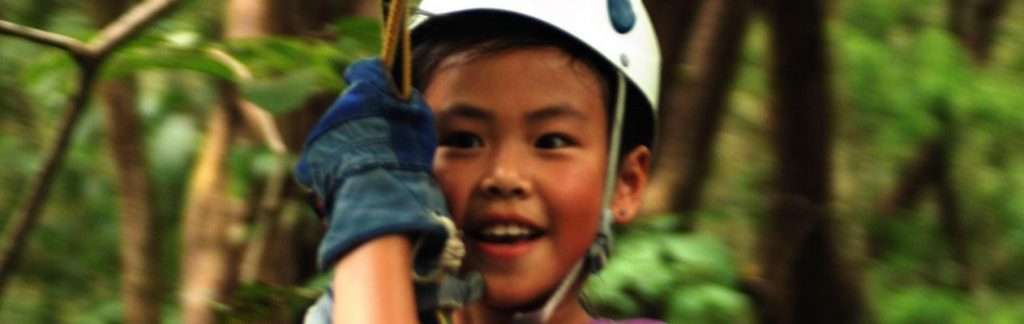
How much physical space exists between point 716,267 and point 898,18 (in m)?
1.87

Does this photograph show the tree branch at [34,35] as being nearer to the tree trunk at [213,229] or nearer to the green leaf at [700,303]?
the tree trunk at [213,229]

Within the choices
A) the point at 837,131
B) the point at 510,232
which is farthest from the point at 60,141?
the point at 837,131

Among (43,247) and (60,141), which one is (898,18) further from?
(60,141)

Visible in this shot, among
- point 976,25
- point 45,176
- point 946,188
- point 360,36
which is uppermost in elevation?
point 976,25

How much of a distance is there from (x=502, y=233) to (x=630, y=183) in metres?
0.23

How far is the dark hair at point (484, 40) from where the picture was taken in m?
1.49

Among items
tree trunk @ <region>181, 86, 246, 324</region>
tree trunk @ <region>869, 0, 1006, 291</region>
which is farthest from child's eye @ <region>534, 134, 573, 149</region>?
tree trunk @ <region>869, 0, 1006, 291</region>

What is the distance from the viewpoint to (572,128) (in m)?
1.50

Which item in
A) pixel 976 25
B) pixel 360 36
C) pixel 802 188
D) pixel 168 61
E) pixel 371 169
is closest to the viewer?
pixel 371 169

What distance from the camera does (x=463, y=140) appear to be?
1.48 m

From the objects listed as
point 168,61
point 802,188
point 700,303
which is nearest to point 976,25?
point 802,188

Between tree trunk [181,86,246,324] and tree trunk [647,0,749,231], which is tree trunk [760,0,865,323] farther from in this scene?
tree trunk [181,86,246,324]

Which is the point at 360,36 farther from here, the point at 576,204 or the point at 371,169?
the point at 371,169

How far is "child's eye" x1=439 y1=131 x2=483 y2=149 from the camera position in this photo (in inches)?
58.1
